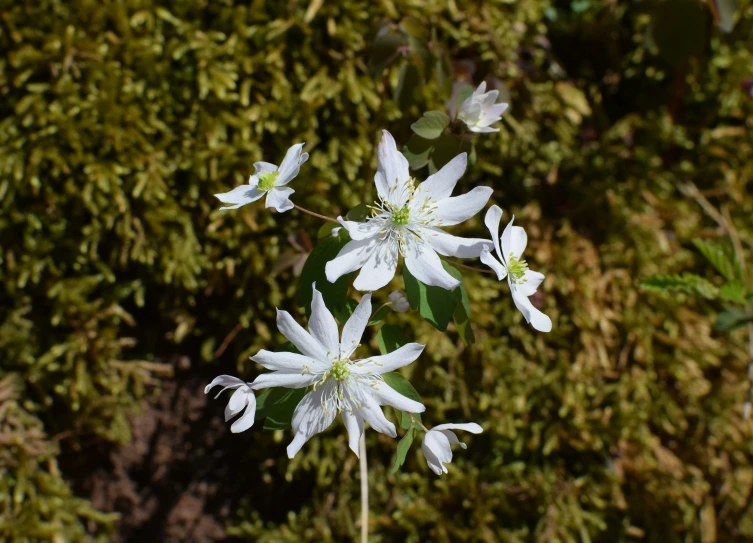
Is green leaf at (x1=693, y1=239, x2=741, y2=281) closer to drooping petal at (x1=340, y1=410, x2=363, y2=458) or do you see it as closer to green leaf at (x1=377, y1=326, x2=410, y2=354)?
green leaf at (x1=377, y1=326, x2=410, y2=354)

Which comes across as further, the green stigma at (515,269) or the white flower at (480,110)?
the white flower at (480,110)

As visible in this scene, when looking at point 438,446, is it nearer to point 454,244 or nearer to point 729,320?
point 454,244

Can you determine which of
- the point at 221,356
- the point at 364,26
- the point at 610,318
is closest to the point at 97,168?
the point at 221,356

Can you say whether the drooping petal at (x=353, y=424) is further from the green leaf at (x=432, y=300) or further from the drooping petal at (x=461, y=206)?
the drooping petal at (x=461, y=206)

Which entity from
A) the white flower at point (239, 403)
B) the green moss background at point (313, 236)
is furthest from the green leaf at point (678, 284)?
the white flower at point (239, 403)

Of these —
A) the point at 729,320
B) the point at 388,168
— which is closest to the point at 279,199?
the point at 388,168
